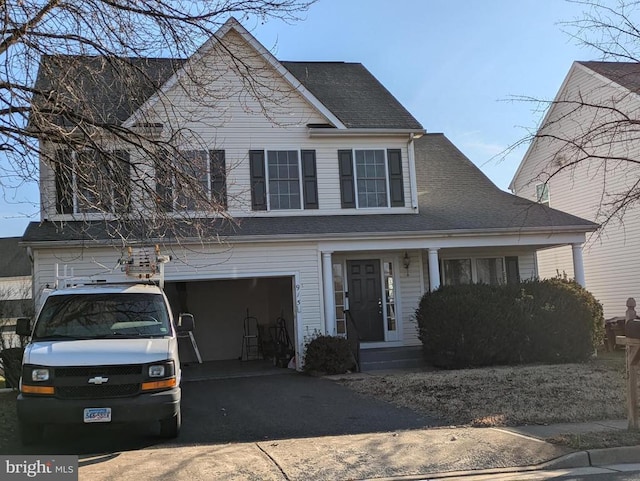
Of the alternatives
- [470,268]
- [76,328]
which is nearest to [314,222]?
[470,268]

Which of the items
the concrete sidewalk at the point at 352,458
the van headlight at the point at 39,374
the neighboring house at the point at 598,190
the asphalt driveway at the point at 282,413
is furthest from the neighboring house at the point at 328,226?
the concrete sidewalk at the point at 352,458

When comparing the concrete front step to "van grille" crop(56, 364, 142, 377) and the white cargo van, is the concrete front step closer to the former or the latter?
the white cargo van

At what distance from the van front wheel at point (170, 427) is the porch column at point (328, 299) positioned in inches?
274

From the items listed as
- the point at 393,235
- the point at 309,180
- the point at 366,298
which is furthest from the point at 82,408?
the point at 366,298

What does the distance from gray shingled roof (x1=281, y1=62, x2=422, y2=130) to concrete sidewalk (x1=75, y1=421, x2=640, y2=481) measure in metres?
10.2

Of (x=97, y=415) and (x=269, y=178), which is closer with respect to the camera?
(x=97, y=415)

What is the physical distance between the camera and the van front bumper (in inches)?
264

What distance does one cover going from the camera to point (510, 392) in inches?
405

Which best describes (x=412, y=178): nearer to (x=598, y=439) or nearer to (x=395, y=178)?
(x=395, y=178)

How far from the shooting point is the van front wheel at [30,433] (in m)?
7.09

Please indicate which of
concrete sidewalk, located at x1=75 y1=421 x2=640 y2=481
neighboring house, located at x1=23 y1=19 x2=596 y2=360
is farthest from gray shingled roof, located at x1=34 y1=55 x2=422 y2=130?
concrete sidewalk, located at x1=75 y1=421 x2=640 y2=481

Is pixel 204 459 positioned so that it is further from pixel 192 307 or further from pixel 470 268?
pixel 470 268

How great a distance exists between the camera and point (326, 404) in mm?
→ 10141

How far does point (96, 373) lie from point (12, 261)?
37813mm
